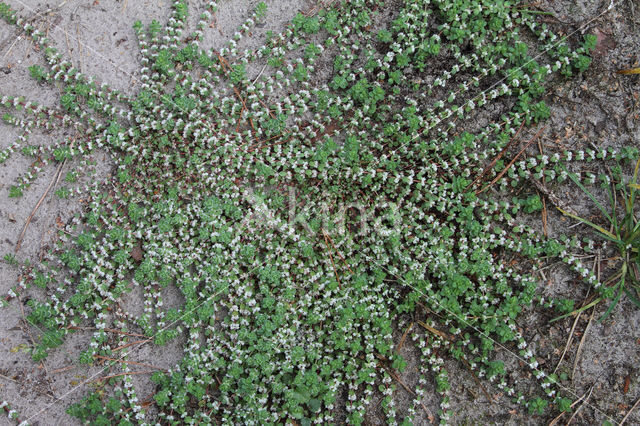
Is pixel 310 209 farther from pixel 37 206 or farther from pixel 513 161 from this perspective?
pixel 37 206

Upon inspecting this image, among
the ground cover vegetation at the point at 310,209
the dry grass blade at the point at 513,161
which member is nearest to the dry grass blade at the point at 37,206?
the ground cover vegetation at the point at 310,209

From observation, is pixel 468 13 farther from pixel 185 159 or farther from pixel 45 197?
pixel 45 197

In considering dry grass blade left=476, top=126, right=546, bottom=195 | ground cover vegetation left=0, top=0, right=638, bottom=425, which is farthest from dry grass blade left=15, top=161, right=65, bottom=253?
dry grass blade left=476, top=126, right=546, bottom=195

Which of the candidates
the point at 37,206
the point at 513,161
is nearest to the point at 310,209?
the point at 513,161

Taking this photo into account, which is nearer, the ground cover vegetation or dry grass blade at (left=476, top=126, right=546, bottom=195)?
the ground cover vegetation

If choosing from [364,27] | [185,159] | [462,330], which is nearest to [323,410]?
[462,330]

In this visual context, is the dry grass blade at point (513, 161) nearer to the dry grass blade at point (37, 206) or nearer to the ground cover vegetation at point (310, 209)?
the ground cover vegetation at point (310, 209)

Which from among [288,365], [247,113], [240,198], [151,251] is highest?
[247,113]

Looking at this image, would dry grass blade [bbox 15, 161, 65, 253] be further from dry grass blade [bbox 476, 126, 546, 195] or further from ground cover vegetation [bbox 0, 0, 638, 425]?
dry grass blade [bbox 476, 126, 546, 195]
